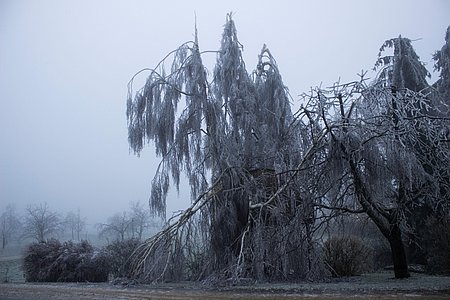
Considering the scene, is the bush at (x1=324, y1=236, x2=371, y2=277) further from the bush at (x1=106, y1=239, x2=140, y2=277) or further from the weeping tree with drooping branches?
the bush at (x1=106, y1=239, x2=140, y2=277)

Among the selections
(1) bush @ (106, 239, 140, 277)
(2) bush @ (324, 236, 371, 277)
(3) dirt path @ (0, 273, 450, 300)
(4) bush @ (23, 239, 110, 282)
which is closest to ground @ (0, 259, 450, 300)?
(3) dirt path @ (0, 273, 450, 300)

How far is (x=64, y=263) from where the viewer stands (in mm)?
14711

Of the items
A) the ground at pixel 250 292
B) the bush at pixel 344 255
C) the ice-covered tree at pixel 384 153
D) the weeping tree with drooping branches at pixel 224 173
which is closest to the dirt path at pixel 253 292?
the ground at pixel 250 292

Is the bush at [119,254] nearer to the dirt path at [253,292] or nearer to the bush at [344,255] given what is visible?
the dirt path at [253,292]

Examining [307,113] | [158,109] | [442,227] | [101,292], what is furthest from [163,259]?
[442,227]

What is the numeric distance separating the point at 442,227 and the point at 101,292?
9997 millimetres

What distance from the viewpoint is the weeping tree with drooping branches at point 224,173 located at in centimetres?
1255

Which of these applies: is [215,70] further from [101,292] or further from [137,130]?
[101,292]

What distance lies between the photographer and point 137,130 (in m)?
14.5

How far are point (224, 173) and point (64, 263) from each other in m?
6.18

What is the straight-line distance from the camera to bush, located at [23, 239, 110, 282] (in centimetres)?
1473

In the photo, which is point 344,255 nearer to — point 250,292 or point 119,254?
point 250,292

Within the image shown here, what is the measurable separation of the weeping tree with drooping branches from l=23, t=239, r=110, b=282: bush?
1999mm

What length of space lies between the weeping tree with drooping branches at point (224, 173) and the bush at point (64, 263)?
2.00 metres
